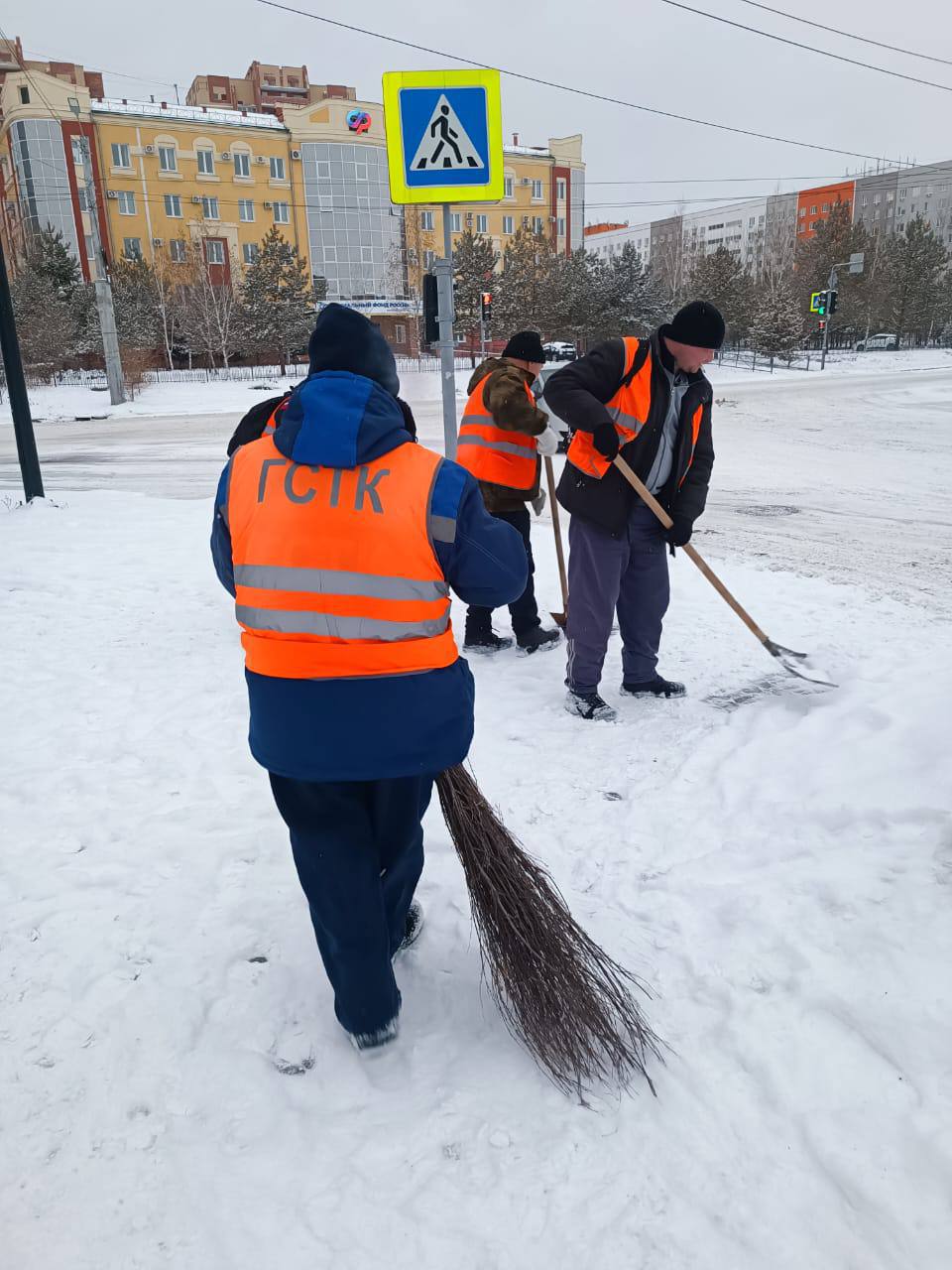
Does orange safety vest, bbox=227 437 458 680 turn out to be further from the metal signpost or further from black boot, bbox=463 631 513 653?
the metal signpost

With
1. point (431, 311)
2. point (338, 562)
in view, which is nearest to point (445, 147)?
point (431, 311)

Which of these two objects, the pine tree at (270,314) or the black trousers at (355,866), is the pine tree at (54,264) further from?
the black trousers at (355,866)

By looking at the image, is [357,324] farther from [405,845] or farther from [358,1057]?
[358,1057]

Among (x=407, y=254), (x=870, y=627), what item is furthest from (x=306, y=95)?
(x=870, y=627)

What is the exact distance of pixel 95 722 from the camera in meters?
3.82

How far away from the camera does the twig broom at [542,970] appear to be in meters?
1.96

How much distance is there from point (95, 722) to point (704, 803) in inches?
104

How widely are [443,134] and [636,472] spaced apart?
2.53 meters

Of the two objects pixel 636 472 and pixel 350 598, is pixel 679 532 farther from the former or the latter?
pixel 350 598

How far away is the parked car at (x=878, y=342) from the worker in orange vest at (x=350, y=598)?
52.1 metres

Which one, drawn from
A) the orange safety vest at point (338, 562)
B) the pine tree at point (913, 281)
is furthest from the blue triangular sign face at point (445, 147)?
the pine tree at point (913, 281)

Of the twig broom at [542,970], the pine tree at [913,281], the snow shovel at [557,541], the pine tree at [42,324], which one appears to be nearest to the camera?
the twig broom at [542,970]

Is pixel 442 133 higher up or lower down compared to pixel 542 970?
higher up

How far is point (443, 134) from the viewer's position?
4.91m
